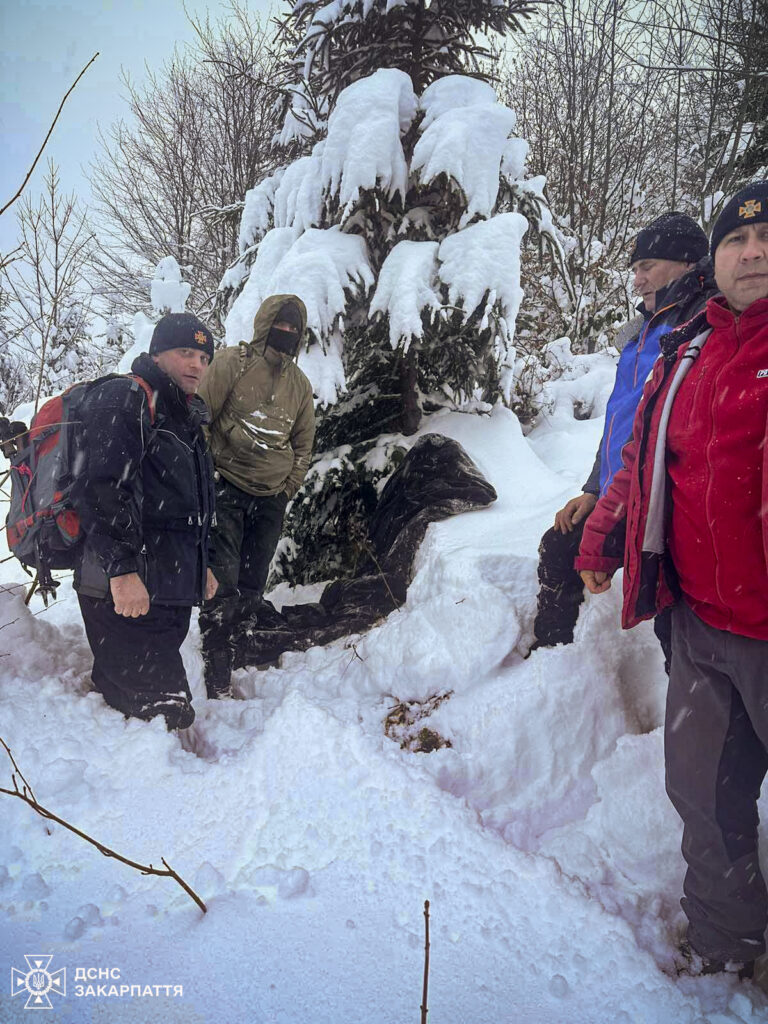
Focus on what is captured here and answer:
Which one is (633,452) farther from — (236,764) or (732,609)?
(236,764)

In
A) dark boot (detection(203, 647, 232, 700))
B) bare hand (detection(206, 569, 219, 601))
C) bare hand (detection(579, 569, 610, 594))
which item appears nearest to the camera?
bare hand (detection(579, 569, 610, 594))

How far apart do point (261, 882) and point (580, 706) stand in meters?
1.58

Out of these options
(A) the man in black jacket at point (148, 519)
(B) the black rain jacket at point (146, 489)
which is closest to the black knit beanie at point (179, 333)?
(A) the man in black jacket at point (148, 519)

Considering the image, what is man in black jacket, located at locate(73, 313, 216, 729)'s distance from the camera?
2.45 metres

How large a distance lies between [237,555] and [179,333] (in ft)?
4.93

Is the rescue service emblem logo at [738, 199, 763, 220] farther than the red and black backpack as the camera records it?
No

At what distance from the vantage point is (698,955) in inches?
69.2

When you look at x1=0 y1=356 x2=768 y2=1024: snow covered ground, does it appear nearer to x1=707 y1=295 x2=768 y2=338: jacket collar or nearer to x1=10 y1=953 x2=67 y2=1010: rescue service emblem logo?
x1=10 y1=953 x2=67 y2=1010: rescue service emblem logo

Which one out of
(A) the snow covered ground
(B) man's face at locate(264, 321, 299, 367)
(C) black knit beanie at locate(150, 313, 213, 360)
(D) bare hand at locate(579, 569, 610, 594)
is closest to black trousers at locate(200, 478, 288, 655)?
(A) the snow covered ground

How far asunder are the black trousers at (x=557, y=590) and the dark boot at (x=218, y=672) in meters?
1.98

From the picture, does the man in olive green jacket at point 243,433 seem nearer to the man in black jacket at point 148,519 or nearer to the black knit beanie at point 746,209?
the man in black jacket at point 148,519

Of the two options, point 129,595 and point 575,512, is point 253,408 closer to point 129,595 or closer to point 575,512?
point 129,595

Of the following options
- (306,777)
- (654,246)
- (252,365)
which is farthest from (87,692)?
(654,246)

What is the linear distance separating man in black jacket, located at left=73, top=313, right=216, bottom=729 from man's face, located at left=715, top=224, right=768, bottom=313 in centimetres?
225
